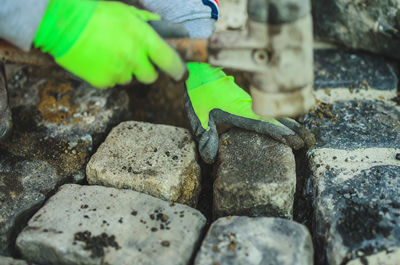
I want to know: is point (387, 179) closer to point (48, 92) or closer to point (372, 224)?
point (372, 224)

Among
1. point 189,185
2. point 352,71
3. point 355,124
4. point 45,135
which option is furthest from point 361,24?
point 45,135

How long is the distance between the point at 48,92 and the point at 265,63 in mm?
1302

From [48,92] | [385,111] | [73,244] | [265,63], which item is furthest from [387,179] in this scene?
[48,92]

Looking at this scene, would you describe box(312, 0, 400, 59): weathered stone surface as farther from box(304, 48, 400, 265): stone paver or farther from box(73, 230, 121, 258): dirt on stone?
box(73, 230, 121, 258): dirt on stone

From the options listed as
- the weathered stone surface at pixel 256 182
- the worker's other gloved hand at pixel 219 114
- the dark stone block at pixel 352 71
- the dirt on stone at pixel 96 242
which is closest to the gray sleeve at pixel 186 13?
the worker's other gloved hand at pixel 219 114

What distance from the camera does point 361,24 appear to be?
231 centimetres

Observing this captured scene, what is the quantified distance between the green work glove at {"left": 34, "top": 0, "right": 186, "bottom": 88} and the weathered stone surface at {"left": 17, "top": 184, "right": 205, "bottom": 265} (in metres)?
0.50

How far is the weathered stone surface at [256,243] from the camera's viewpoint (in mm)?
1375

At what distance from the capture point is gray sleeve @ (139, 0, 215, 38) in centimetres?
186

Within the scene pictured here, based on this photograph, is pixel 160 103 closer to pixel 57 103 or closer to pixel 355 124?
pixel 57 103

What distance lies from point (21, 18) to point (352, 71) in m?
1.71

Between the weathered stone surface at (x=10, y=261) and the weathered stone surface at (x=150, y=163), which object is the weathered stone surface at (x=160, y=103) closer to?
the weathered stone surface at (x=150, y=163)

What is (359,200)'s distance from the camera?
1575 mm

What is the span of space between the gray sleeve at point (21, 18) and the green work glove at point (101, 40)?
3cm
